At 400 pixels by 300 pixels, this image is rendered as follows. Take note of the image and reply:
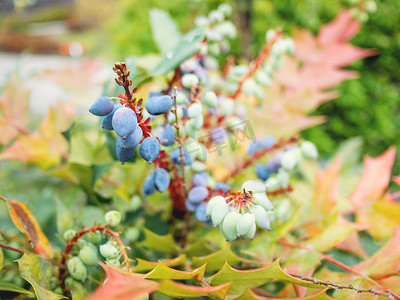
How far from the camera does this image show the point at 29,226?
0.32 metres

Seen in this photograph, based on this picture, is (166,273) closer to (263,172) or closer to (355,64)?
(263,172)

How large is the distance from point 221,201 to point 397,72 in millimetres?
829

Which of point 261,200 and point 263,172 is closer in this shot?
point 261,200

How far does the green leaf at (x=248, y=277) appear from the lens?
274 millimetres

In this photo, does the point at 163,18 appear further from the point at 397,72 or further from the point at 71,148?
the point at 397,72

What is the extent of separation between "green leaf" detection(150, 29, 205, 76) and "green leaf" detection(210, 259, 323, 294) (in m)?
0.20

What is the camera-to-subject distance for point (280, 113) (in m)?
0.56

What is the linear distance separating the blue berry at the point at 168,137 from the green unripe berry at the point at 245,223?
0.10 meters

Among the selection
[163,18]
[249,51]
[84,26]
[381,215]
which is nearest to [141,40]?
[249,51]

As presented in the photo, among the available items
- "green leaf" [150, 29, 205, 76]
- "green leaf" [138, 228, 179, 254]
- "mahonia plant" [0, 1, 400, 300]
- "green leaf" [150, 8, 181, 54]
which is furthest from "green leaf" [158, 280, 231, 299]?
"green leaf" [150, 8, 181, 54]

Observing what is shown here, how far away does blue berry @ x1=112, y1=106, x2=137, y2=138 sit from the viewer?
0.79 ft

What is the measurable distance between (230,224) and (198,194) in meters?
0.06

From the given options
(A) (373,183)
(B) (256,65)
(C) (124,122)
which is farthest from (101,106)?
(A) (373,183)

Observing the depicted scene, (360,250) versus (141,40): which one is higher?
(141,40)
